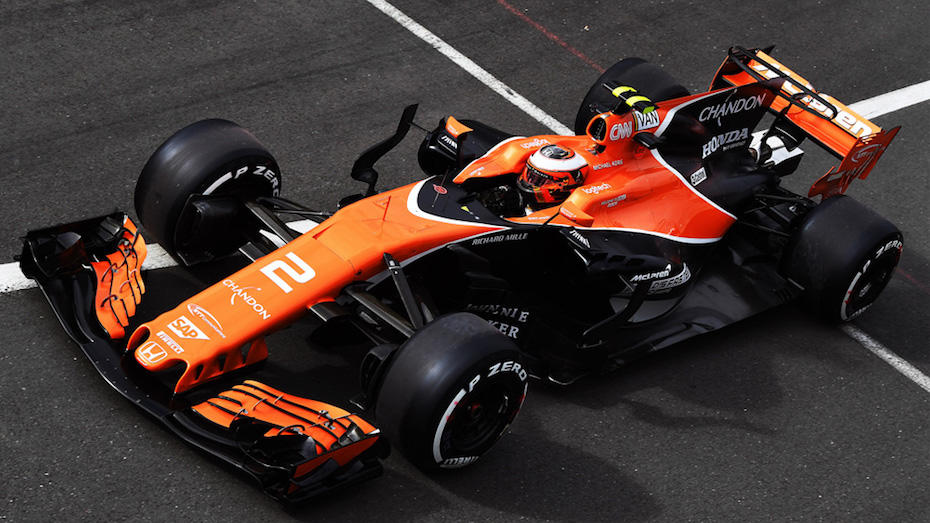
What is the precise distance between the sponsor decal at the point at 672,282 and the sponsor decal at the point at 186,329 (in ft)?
9.56

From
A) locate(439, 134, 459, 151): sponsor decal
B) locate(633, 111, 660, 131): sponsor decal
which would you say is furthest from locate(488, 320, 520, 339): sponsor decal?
locate(633, 111, 660, 131): sponsor decal

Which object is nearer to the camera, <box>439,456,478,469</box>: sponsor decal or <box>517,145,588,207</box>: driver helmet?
<box>439,456,478,469</box>: sponsor decal

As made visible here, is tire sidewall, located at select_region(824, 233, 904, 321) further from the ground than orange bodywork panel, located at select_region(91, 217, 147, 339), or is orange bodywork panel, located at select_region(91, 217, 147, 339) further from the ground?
tire sidewall, located at select_region(824, 233, 904, 321)

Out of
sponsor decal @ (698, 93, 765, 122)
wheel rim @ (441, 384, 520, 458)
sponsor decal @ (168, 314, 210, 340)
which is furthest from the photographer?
sponsor decal @ (698, 93, 765, 122)

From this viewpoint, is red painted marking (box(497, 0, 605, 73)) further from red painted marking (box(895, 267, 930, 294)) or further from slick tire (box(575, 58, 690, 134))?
red painted marking (box(895, 267, 930, 294))

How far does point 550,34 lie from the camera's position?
11.6m

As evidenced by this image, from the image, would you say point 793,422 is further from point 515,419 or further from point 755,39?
point 755,39

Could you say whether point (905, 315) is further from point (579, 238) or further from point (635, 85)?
point (579, 238)

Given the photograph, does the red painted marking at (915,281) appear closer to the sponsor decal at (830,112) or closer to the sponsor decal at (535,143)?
the sponsor decal at (830,112)

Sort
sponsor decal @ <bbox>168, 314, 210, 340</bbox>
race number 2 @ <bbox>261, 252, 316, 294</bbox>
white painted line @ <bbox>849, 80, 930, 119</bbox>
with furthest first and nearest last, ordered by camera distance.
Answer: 1. white painted line @ <bbox>849, 80, 930, 119</bbox>
2. race number 2 @ <bbox>261, 252, 316, 294</bbox>
3. sponsor decal @ <bbox>168, 314, 210, 340</bbox>

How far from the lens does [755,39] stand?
39.1ft

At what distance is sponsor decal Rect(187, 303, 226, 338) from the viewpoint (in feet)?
21.0

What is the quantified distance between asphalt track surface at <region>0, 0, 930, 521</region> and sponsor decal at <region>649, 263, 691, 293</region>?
472 mm

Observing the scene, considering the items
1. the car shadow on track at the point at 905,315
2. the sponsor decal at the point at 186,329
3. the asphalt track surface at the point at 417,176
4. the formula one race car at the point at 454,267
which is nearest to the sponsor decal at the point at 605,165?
the formula one race car at the point at 454,267
